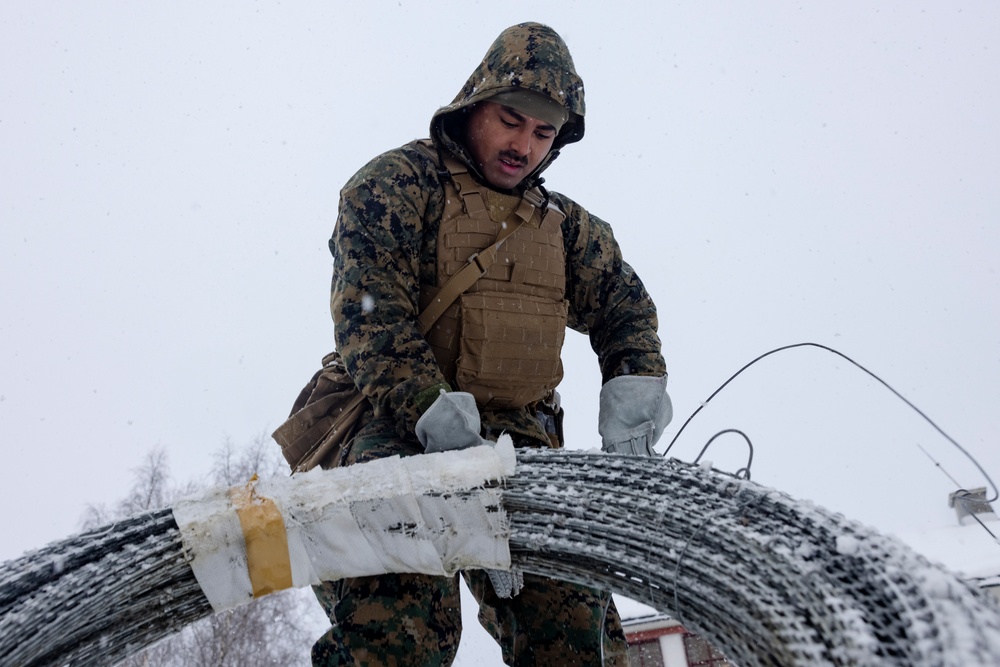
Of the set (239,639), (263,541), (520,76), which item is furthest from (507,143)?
(239,639)

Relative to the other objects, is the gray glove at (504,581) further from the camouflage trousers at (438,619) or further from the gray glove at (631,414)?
the gray glove at (631,414)

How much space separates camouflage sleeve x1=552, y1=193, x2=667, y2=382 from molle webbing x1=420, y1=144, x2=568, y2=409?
0.19 m

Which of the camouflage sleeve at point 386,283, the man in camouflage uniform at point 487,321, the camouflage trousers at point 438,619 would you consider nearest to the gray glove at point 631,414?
the man in camouflage uniform at point 487,321

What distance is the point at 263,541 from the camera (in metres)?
1.74

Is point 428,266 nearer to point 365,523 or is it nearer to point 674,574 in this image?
point 365,523

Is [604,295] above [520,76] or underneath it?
underneath

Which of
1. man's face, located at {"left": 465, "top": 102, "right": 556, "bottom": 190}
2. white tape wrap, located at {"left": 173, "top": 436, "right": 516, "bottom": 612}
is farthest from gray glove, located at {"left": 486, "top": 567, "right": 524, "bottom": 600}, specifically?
man's face, located at {"left": 465, "top": 102, "right": 556, "bottom": 190}

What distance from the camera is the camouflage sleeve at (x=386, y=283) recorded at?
7.59 feet

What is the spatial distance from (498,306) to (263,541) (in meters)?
1.15

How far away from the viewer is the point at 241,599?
69.8 inches

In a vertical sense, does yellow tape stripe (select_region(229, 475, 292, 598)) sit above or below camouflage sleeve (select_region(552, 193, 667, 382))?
below

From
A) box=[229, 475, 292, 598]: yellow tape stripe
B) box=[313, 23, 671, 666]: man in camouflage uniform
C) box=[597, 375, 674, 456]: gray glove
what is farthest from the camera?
box=[597, 375, 674, 456]: gray glove

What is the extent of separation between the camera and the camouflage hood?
282 centimetres

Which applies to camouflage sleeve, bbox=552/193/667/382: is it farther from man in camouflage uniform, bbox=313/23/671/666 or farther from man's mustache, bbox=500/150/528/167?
man's mustache, bbox=500/150/528/167
